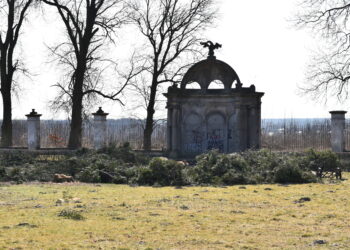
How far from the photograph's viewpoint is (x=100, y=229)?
1107 centimetres

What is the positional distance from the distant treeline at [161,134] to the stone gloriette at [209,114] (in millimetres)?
6407

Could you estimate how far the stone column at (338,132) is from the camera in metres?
29.9

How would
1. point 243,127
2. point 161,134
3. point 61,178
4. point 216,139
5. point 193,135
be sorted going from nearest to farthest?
point 61,178 → point 243,127 → point 216,139 → point 193,135 → point 161,134

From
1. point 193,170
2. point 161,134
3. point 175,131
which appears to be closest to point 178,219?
point 193,170

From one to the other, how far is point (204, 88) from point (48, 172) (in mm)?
11586

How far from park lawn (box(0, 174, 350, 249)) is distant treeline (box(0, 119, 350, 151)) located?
2070 cm

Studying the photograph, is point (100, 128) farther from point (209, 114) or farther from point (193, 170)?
point (193, 170)

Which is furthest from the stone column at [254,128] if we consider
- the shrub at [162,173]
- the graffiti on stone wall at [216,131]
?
the shrub at [162,173]

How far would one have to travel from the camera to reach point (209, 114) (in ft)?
104

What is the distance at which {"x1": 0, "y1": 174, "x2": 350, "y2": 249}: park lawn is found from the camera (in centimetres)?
995

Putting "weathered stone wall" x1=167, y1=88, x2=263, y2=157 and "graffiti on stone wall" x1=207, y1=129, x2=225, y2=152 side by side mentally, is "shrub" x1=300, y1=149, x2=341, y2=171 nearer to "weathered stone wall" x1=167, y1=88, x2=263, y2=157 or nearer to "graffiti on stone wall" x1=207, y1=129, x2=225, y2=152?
"weathered stone wall" x1=167, y1=88, x2=263, y2=157

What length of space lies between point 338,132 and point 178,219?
63.2ft

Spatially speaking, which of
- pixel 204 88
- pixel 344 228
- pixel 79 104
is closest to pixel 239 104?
pixel 204 88

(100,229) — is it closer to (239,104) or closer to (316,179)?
(316,179)
